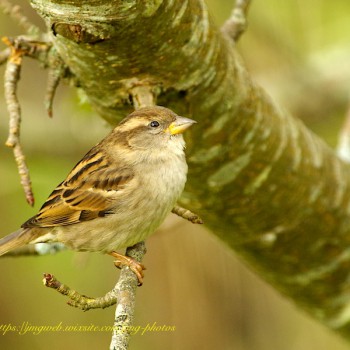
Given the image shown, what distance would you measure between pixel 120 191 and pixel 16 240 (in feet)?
1.65

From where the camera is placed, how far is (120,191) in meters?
3.07

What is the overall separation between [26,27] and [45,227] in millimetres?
863

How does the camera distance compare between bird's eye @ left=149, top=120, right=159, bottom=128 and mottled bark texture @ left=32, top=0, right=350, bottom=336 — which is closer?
mottled bark texture @ left=32, top=0, right=350, bottom=336

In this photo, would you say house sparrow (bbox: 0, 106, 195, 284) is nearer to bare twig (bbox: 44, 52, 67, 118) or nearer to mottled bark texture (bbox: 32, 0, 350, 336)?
mottled bark texture (bbox: 32, 0, 350, 336)

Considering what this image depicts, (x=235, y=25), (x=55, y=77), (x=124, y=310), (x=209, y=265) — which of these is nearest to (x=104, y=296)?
(x=124, y=310)

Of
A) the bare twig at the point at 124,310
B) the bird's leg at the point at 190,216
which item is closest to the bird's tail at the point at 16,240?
the bird's leg at the point at 190,216

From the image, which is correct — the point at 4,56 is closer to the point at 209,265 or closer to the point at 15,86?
the point at 15,86

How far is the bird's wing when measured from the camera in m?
3.12

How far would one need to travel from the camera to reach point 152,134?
329cm

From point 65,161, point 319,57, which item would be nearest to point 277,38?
point 319,57

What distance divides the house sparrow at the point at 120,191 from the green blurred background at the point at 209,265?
5.06ft

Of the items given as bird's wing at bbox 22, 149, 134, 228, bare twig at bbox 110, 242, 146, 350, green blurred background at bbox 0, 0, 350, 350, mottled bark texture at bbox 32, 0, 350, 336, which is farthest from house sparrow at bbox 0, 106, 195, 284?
green blurred background at bbox 0, 0, 350, 350

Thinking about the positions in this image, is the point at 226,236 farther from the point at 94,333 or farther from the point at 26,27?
the point at 94,333

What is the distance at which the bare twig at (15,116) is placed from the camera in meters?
2.47
